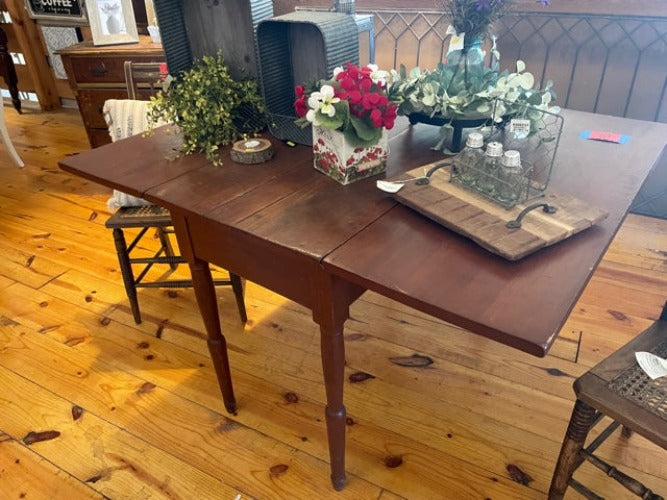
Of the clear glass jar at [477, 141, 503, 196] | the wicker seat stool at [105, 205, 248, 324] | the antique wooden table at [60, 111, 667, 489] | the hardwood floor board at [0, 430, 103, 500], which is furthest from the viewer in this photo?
the wicker seat stool at [105, 205, 248, 324]

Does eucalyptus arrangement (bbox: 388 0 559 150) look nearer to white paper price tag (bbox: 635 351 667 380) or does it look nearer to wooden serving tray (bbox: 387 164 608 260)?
wooden serving tray (bbox: 387 164 608 260)

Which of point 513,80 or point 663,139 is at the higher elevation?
point 513,80

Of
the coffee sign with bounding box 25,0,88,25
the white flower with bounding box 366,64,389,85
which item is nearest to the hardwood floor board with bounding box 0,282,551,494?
the white flower with bounding box 366,64,389,85

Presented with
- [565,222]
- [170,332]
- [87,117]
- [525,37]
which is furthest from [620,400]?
[87,117]

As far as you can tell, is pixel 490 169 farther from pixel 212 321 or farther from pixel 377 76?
pixel 212 321

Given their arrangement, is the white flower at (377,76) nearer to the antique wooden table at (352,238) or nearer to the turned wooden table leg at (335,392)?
the antique wooden table at (352,238)

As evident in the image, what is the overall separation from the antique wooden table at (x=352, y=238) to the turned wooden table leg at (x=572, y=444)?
0.40 m

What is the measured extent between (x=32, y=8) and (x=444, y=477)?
4811 millimetres

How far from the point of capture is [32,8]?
14.4ft

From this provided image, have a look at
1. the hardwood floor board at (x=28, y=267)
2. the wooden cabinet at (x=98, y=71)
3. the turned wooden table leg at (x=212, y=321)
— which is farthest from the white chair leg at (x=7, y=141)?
the turned wooden table leg at (x=212, y=321)

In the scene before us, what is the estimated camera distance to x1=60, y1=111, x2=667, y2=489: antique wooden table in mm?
945

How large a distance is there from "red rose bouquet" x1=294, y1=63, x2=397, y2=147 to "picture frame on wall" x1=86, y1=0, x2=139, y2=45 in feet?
8.18

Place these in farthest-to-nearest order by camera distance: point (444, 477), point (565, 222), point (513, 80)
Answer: point (444, 477) < point (513, 80) < point (565, 222)

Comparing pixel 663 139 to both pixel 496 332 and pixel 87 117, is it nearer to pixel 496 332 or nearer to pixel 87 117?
→ pixel 496 332
